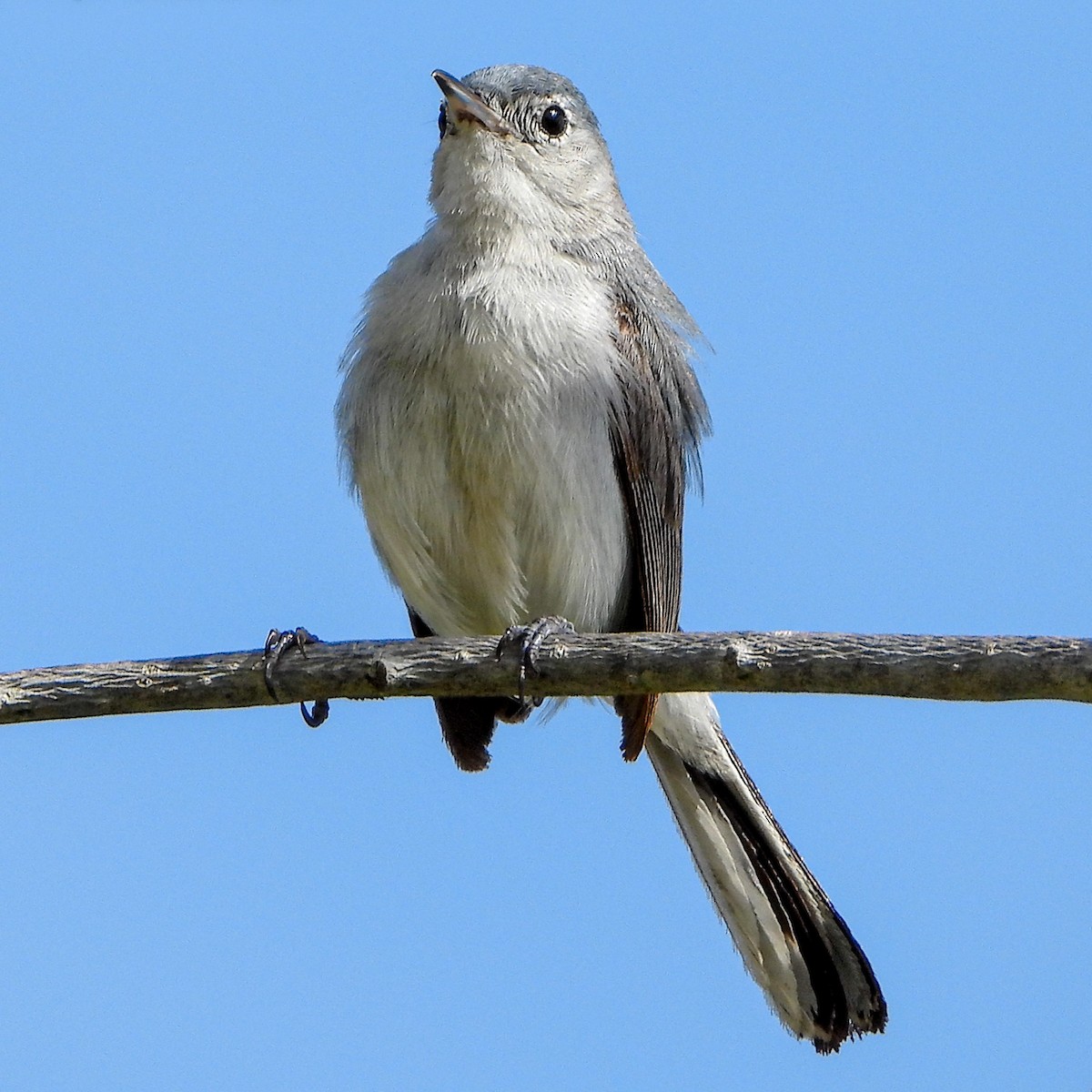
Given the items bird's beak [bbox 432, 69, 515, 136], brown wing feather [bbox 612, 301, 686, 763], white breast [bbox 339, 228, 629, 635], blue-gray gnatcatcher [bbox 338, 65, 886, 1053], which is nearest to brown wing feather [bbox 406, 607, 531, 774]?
blue-gray gnatcatcher [bbox 338, 65, 886, 1053]

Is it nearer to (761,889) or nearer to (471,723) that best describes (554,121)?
(471,723)

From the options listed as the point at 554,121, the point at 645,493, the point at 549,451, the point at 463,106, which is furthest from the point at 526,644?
the point at 554,121

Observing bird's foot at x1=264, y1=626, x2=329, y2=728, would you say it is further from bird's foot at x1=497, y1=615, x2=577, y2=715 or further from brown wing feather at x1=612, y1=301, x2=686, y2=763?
brown wing feather at x1=612, y1=301, x2=686, y2=763

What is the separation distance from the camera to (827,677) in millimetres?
3561

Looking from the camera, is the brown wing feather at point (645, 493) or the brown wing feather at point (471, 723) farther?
the brown wing feather at point (471, 723)

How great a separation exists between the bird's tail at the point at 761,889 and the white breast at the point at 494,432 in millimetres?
650

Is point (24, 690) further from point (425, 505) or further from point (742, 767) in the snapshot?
point (742, 767)

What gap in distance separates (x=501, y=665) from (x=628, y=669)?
1.43 feet

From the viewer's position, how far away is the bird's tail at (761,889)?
5.09 metres

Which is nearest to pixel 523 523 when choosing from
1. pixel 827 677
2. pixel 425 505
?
pixel 425 505

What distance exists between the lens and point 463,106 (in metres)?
5.32

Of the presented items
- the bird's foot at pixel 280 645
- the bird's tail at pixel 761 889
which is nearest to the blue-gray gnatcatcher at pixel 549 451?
the bird's tail at pixel 761 889

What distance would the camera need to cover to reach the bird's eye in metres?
5.63

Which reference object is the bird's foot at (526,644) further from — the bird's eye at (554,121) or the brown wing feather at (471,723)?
the bird's eye at (554,121)
